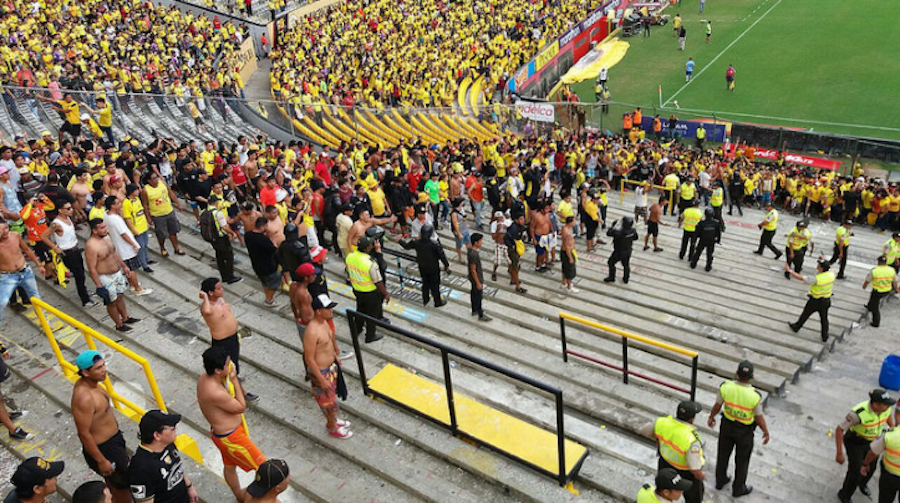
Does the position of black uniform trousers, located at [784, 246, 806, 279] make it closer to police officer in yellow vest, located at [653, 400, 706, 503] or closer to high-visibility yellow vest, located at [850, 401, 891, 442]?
high-visibility yellow vest, located at [850, 401, 891, 442]

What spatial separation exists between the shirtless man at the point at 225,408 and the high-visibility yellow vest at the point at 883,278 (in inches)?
405

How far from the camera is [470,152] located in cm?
1775

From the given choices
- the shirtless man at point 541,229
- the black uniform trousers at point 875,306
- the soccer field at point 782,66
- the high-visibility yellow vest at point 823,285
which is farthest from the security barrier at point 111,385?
the soccer field at point 782,66

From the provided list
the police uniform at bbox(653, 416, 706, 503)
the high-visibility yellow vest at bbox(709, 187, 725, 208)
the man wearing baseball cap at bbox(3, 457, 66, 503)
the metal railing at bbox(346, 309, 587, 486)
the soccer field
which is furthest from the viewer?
the soccer field

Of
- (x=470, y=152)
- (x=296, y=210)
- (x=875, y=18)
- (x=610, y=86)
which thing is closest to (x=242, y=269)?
(x=296, y=210)

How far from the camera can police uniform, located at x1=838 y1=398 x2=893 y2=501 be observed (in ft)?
21.4

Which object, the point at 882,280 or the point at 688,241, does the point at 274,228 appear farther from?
the point at 882,280

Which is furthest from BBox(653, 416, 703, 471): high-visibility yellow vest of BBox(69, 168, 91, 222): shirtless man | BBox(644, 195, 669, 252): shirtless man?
BBox(69, 168, 91, 222): shirtless man

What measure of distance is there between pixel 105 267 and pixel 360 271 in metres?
3.45

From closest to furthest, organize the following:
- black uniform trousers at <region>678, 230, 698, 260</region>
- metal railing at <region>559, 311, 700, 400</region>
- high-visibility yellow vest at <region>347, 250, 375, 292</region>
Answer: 1. metal railing at <region>559, 311, 700, 400</region>
2. high-visibility yellow vest at <region>347, 250, 375, 292</region>
3. black uniform trousers at <region>678, 230, 698, 260</region>

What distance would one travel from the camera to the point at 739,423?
639 centimetres

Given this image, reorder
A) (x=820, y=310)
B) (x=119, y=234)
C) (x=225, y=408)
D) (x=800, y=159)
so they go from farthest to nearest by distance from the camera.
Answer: (x=800, y=159), (x=820, y=310), (x=119, y=234), (x=225, y=408)

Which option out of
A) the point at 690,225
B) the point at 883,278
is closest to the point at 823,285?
A: the point at 883,278

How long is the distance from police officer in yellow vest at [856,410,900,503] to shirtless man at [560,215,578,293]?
5595 mm
